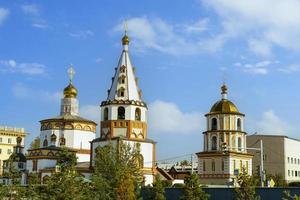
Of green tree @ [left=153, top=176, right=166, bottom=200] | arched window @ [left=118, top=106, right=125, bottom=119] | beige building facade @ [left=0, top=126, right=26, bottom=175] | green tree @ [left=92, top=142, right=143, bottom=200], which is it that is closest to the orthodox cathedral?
arched window @ [left=118, top=106, right=125, bottom=119]

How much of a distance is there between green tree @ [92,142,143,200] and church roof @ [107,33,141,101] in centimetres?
922

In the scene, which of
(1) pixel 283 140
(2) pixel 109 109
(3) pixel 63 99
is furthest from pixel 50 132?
(1) pixel 283 140

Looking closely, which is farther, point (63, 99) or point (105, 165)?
point (63, 99)

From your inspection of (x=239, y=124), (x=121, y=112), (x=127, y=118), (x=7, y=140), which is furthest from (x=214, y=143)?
(x=7, y=140)

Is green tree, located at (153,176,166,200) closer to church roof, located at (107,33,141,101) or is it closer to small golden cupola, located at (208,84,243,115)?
church roof, located at (107,33,141,101)

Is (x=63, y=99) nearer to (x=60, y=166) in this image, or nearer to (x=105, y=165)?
(x=105, y=165)

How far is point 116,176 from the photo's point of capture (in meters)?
35.8

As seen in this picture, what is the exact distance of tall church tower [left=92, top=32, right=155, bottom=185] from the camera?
1988 inches

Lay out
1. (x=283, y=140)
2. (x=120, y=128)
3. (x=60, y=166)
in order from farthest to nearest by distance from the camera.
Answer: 1. (x=283, y=140)
2. (x=120, y=128)
3. (x=60, y=166)

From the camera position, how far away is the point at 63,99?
6334 centimetres

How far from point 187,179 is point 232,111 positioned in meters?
20.0

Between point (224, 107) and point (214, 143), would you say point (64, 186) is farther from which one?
point (224, 107)

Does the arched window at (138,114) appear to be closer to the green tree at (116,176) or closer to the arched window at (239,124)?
the green tree at (116,176)

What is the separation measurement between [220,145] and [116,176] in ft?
63.5
